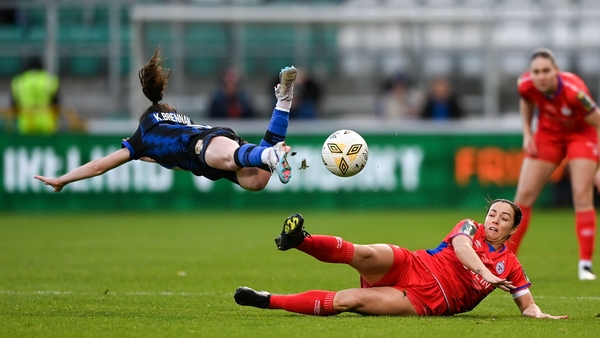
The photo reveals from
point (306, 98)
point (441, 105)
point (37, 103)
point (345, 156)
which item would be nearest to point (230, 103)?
point (306, 98)

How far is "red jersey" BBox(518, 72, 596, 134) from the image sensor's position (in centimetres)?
938

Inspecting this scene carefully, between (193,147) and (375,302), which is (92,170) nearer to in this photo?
(193,147)

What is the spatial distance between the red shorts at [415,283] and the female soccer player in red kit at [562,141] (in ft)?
9.82

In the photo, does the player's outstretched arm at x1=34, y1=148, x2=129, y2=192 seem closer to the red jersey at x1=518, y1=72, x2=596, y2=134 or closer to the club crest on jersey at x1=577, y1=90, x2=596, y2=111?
the red jersey at x1=518, y1=72, x2=596, y2=134

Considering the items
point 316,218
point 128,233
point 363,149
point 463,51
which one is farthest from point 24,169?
point 363,149

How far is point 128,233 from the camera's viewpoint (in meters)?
14.2

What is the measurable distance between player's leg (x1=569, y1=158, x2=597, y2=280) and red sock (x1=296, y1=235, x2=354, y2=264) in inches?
152

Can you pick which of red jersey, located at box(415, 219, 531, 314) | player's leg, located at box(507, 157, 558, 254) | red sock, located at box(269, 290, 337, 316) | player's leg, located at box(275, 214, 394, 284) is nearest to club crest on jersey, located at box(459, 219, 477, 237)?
red jersey, located at box(415, 219, 531, 314)

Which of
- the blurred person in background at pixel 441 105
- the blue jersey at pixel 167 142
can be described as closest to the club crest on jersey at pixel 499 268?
the blue jersey at pixel 167 142

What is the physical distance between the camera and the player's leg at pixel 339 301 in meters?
6.67

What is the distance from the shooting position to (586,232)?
31.4 ft

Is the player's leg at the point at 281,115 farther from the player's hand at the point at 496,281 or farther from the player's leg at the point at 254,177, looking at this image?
the player's hand at the point at 496,281

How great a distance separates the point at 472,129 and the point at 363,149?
34.6 feet

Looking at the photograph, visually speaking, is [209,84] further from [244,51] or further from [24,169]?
→ [24,169]
